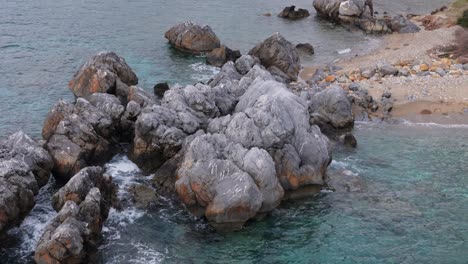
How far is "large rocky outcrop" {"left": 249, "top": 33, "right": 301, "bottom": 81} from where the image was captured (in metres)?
66.2

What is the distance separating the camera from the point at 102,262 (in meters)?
34.0

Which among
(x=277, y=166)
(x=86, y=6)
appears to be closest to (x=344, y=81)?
(x=277, y=166)

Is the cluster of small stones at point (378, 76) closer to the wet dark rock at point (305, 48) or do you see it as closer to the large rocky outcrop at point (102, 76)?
the wet dark rock at point (305, 48)

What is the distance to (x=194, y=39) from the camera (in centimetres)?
7431

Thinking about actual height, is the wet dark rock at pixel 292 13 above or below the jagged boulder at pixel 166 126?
above

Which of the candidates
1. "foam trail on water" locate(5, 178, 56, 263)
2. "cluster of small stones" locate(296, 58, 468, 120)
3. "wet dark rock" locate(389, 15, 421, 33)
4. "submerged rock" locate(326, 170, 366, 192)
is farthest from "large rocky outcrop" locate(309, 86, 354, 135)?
"wet dark rock" locate(389, 15, 421, 33)

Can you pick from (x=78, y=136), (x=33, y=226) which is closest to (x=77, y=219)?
(x=33, y=226)

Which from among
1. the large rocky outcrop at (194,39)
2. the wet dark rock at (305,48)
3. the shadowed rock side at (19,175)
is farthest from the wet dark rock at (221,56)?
the shadowed rock side at (19,175)

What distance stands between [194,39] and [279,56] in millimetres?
13087

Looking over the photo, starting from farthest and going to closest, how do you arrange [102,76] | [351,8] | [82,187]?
[351,8] → [102,76] → [82,187]

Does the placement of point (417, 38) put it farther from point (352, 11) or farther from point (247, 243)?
point (247, 243)

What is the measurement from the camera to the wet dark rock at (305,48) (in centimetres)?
7488

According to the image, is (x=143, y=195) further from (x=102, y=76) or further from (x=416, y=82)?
(x=416, y=82)

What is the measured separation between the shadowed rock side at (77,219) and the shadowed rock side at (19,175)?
1979mm
